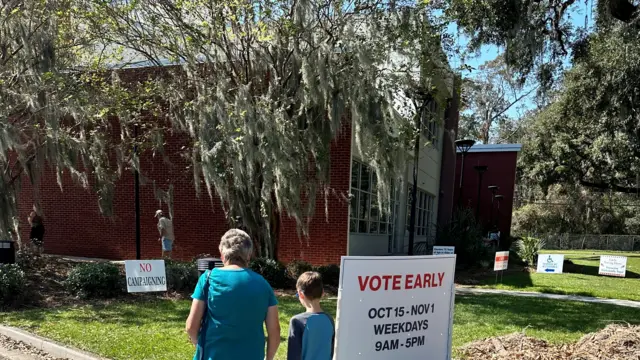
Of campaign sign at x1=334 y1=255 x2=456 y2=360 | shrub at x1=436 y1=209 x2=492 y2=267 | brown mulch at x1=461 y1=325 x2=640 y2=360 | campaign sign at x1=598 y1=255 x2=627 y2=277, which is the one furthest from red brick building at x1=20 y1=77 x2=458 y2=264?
campaign sign at x1=334 y1=255 x2=456 y2=360

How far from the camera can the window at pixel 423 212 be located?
2288cm

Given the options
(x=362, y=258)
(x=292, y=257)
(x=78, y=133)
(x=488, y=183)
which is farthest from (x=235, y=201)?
(x=488, y=183)

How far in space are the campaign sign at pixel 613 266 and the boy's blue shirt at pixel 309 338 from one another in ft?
52.1

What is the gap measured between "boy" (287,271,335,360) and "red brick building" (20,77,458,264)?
10.6 metres

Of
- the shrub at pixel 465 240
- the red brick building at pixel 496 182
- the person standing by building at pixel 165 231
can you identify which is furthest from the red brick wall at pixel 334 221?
the red brick building at pixel 496 182

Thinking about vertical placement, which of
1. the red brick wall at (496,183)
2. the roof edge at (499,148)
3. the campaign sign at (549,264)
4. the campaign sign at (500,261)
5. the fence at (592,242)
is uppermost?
the roof edge at (499,148)

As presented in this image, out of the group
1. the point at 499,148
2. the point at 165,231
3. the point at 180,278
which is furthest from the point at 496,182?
the point at 180,278

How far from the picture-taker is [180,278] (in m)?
10.7

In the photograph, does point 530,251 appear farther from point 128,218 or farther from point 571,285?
point 128,218

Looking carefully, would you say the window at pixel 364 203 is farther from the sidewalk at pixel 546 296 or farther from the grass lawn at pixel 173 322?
the grass lawn at pixel 173 322

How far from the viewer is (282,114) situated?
11133 millimetres

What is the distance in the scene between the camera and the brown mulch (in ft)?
18.7

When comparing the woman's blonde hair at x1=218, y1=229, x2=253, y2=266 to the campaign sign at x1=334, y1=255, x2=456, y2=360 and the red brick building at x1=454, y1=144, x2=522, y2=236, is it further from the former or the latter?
the red brick building at x1=454, y1=144, x2=522, y2=236

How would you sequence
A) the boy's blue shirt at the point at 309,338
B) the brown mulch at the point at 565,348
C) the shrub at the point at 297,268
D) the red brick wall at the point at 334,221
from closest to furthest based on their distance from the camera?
the boy's blue shirt at the point at 309,338, the brown mulch at the point at 565,348, the shrub at the point at 297,268, the red brick wall at the point at 334,221
